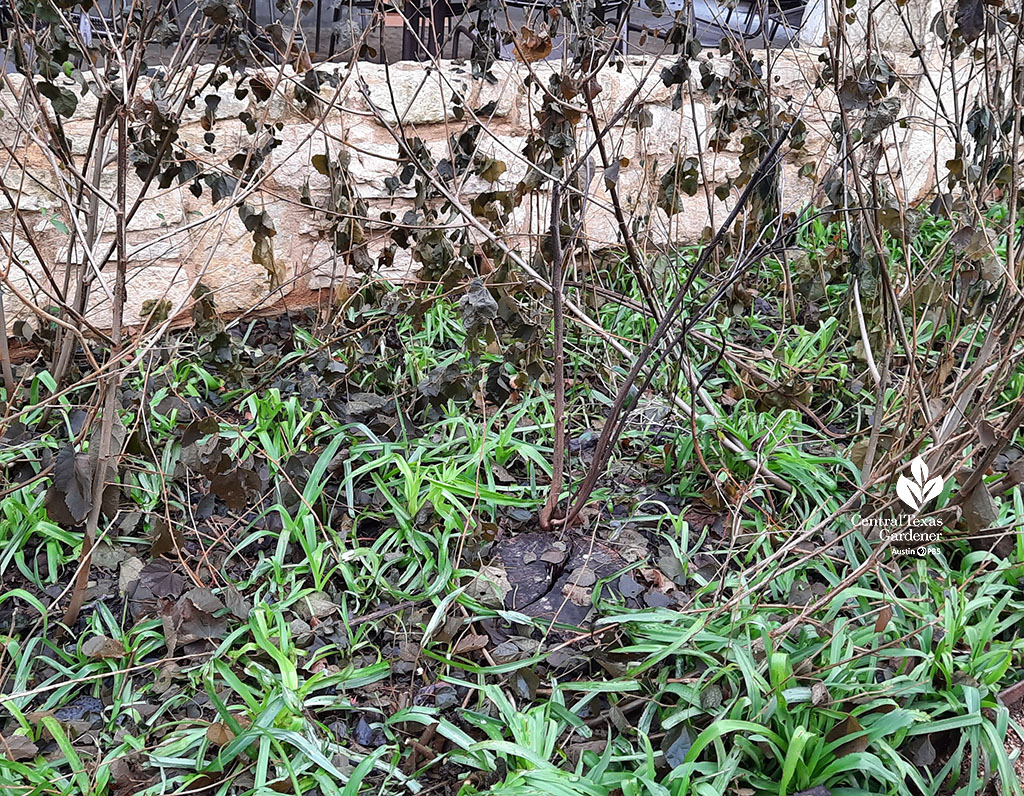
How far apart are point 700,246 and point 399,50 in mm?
2223

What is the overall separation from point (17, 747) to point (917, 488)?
187 cm

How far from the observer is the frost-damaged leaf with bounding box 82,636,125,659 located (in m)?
1.73

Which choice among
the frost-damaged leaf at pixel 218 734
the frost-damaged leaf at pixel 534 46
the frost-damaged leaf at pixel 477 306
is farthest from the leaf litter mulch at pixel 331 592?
the frost-damaged leaf at pixel 534 46

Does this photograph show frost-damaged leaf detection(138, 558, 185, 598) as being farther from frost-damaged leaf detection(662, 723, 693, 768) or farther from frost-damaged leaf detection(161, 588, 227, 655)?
frost-damaged leaf detection(662, 723, 693, 768)

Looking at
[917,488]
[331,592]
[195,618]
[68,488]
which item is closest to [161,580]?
[195,618]

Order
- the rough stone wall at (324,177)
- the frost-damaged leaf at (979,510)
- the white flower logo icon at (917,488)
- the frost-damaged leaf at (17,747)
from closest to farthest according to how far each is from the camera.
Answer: the frost-damaged leaf at (17,747), the frost-damaged leaf at (979,510), the white flower logo icon at (917,488), the rough stone wall at (324,177)

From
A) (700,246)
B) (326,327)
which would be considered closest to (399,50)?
(700,246)

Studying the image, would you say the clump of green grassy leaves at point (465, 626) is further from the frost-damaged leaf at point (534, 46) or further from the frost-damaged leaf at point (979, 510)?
the frost-damaged leaf at point (534, 46)

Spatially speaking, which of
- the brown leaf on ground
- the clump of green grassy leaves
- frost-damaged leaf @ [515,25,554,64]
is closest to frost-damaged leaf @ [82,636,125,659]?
the clump of green grassy leaves

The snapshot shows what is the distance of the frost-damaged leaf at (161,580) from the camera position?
1.78m

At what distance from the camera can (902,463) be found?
2.00 meters

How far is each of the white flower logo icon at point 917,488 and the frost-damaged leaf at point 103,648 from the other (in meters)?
1.68

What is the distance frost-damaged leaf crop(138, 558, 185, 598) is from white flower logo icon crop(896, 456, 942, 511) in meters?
1.56

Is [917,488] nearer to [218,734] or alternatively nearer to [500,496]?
[500,496]
